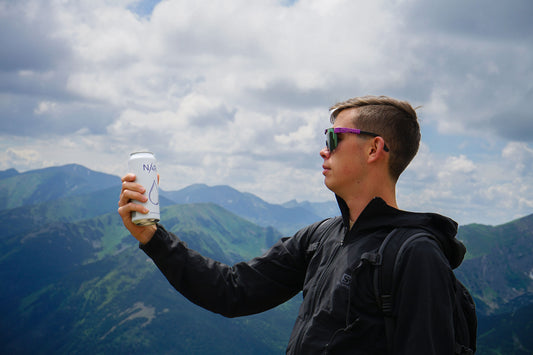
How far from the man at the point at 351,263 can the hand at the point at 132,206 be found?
12 millimetres

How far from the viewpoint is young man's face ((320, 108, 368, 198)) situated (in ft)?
14.9

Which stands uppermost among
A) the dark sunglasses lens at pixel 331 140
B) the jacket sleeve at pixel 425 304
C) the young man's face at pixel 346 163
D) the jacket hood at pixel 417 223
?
the dark sunglasses lens at pixel 331 140

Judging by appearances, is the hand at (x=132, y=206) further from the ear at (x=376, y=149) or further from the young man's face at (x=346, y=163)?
the ear at (x=376, y=149)

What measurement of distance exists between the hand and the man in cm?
1

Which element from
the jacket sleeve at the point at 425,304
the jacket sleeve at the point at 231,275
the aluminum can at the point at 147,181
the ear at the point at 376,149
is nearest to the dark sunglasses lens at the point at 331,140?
the ear at the point at 376,149

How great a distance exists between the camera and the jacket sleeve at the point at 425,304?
3.11 m

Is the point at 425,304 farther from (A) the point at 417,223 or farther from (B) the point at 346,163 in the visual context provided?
(B) the point at 346,163

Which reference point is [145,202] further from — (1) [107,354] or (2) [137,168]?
(1) [107,354]

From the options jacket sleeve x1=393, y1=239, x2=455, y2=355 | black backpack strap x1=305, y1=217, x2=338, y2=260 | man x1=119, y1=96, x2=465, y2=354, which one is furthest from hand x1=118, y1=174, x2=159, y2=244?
jacket sleeve x1=393, y1=239, x2=455, y2=355

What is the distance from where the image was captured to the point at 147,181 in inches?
188

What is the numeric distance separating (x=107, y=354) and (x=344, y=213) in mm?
230877

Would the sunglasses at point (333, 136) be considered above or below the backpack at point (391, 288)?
above

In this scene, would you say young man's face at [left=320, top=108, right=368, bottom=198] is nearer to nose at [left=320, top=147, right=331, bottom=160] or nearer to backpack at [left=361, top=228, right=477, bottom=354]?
nose at [left=320, top=147, right=331, bottom=160]

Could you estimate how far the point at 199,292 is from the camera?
523cm
